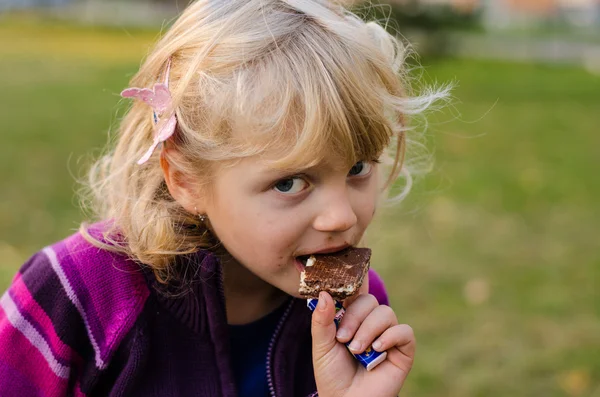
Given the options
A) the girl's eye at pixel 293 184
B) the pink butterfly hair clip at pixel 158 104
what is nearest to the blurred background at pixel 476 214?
the girl's eye at pixel 293 184

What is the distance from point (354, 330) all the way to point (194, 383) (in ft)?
1.66

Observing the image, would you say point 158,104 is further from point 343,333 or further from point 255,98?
point 343,333

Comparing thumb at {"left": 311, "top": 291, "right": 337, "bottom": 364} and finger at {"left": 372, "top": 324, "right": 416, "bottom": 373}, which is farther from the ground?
thumb at {"left": 311, "top": 291, "right": 337, "bottom": 364}

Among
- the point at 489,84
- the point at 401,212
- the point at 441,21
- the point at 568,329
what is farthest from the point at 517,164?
the point at 441,21

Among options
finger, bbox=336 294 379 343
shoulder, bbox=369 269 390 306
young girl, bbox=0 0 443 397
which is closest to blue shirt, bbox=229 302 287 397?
young girl, bbox=0 0 443 397

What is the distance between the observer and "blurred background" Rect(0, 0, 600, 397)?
3896 millimetres

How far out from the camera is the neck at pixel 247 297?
2.47 metres

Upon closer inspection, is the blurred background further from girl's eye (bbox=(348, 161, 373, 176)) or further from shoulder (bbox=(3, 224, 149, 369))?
shoulder (bbox=(3, 224, 149, 369))

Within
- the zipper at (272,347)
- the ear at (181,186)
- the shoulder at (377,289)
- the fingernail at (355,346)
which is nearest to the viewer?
the fingernail at (355,346)

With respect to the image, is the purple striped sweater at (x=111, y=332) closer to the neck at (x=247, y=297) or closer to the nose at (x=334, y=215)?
the neck at (x=247, y=297)

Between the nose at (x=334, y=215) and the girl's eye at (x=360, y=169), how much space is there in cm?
10

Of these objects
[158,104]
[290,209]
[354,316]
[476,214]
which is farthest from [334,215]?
[476,214]

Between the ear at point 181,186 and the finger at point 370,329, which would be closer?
the finger at point 370,329

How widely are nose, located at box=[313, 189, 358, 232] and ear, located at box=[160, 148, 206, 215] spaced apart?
0.38 meters
